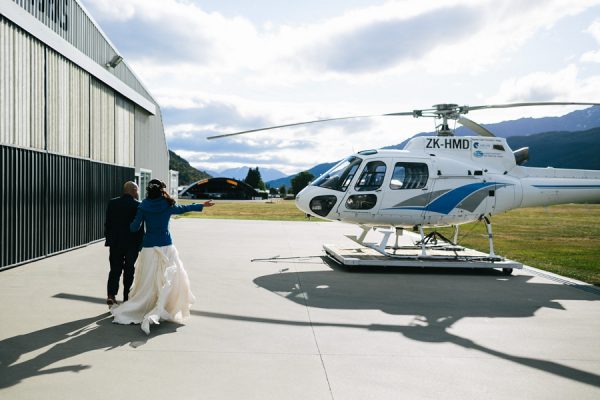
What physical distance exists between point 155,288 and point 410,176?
6805 millimetres

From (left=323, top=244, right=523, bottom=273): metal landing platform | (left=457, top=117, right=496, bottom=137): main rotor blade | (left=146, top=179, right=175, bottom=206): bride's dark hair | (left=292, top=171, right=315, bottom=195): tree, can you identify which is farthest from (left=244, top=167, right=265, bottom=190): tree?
(left=146, top=179, right=175, bottom=206): bride's dark hair

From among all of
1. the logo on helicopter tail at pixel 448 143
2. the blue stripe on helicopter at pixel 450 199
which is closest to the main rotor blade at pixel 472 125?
the logo on helicopter tail at pixel 448 143

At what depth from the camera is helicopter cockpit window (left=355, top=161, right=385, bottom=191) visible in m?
10.6

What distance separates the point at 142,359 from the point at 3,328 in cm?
215

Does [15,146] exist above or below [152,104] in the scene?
below

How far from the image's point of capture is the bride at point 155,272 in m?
5.81

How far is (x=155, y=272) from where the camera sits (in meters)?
5.83

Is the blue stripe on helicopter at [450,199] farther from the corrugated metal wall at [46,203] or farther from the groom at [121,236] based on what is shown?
the corrugated metal wall at [46,203]

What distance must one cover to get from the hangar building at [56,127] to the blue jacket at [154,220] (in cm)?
514

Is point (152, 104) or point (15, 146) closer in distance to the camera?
point (15, 146)

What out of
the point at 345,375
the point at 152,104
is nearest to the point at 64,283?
the point at 345,375

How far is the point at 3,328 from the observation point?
5496 mm

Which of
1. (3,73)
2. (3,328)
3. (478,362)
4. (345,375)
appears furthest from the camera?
(3,73)

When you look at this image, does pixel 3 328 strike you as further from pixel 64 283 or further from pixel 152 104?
pixel 152 104
